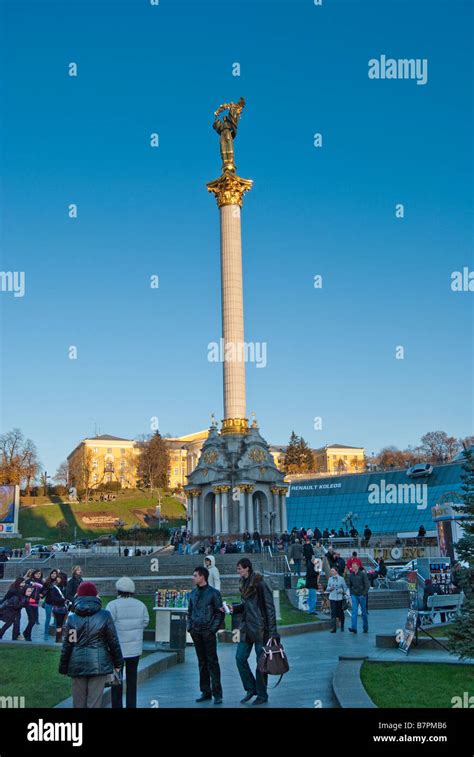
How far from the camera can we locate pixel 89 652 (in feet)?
28.4

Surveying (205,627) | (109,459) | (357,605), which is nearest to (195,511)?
(357,605)

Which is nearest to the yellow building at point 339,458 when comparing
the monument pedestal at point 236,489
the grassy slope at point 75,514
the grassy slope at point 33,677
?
the grassy slope at point 75,514

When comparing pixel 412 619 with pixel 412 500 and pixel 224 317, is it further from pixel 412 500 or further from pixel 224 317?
pixel 412 500

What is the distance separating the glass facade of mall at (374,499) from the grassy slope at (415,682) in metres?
57.9

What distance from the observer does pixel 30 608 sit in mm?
20109

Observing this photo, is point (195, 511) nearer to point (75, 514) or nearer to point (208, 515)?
point (208, 515)

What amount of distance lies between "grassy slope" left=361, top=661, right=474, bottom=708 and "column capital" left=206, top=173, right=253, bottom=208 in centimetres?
5118

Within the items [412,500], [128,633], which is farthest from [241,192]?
[128,633]

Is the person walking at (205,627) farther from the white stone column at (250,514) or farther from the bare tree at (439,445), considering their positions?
the bare tree at (439,445)

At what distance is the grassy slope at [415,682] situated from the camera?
10586mm

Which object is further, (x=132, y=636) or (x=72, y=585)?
(x=72, y=585)

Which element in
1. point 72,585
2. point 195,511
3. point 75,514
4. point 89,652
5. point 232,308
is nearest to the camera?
point 89,652

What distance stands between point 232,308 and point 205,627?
4891 cm
